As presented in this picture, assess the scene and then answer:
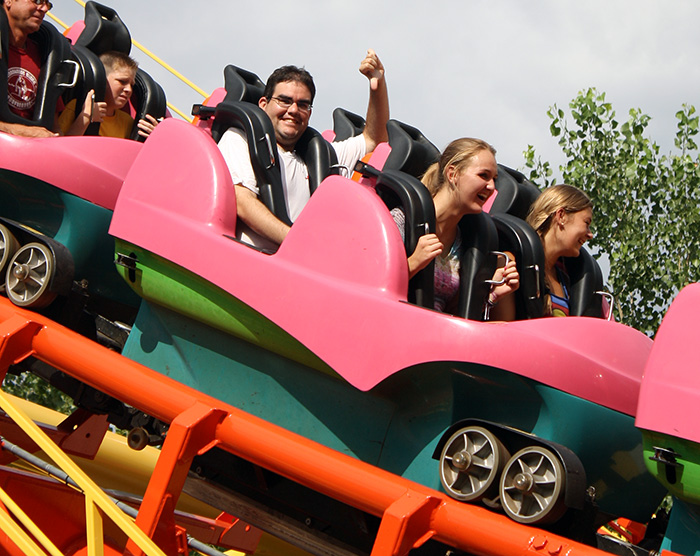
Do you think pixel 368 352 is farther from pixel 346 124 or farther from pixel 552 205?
pixel 346 124

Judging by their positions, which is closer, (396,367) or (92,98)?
(396,367)

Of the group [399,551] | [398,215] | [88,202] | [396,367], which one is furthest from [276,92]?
[399,551]

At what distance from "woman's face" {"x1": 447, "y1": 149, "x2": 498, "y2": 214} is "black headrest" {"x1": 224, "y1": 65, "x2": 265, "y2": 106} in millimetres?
1464

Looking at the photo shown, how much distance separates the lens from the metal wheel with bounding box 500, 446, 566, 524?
6.53 ft

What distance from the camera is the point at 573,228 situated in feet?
10.3

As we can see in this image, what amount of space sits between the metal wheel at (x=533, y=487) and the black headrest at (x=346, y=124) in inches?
107

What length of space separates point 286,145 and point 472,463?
161 cm

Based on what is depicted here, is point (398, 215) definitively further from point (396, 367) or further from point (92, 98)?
point (92, 98)

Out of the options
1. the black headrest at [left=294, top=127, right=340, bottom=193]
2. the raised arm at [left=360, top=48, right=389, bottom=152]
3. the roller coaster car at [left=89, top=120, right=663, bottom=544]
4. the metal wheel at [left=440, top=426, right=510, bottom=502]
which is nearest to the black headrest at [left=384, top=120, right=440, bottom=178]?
the black headrest at [left=294, top=127, right=340, bottom=193]

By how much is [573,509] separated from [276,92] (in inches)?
75.5

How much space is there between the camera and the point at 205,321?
2756 mm

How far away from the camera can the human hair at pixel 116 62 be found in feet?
13.3

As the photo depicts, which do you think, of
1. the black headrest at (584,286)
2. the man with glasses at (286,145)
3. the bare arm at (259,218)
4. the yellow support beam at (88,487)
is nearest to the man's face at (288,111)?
the man with glasses at (286,145)

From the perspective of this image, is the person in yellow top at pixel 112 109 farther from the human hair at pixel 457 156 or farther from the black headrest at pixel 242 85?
the human hair at pixel 457 156
